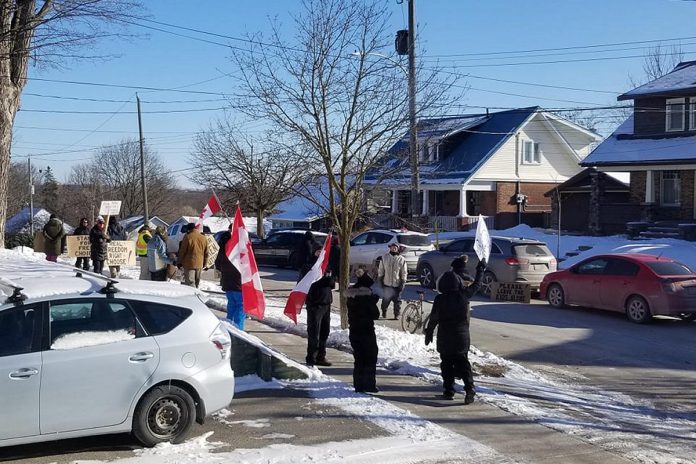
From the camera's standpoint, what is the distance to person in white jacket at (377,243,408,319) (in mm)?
14781

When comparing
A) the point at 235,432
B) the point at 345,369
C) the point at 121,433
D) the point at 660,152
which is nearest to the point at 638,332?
the point at 345,369

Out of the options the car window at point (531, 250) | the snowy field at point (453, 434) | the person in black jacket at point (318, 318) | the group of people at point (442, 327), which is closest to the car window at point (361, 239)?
the car window at point (531, 250)

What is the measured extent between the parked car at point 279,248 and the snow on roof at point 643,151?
14352 mm

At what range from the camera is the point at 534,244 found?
19.7 m

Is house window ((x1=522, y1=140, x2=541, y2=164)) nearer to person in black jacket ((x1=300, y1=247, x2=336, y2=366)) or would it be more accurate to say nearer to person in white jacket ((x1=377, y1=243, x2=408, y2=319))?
person in white jacket ((x1=377, y1=243, x2=408, y2=319))

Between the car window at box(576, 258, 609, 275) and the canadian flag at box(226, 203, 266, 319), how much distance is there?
877 centimetres

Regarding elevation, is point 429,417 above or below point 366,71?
below

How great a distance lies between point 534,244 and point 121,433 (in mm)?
14561

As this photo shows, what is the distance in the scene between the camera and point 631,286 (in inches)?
614

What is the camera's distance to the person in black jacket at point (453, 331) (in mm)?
8555

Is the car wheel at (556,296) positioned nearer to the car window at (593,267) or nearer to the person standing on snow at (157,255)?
the car window at (593,267)

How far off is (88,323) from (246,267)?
14.6 ft

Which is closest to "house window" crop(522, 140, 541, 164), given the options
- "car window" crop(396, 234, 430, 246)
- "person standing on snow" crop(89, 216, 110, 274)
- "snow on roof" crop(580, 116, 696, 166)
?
"snow on roof" crop(580, 116, 696, 166)

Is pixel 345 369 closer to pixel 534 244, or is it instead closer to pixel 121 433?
pixel 121 433
